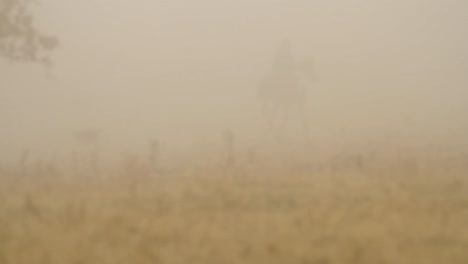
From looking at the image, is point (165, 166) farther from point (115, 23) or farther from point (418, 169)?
point (115, 23)

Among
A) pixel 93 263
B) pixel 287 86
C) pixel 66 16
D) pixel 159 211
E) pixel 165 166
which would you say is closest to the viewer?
pixel 93 263

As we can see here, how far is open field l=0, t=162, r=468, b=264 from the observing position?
10383 millimetres

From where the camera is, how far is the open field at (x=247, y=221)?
34.1 ft

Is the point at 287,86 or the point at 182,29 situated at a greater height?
the point at 182,29

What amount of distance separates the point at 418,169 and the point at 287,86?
23106 millimetres

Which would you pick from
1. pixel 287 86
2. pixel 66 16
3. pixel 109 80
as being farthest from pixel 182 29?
pixel 287 86

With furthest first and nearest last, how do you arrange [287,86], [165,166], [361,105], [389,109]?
[361,105]
[389,109]
[287,86]
[165,166]

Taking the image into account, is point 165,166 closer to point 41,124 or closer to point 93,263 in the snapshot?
point 93,263

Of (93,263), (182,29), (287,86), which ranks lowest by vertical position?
(93,263)

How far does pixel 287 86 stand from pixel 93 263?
3203cm

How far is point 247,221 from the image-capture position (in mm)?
12406

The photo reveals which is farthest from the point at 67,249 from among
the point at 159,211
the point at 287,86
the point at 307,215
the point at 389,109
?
the point at 389,109

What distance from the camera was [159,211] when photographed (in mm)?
13586

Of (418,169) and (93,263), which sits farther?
(418,169)
